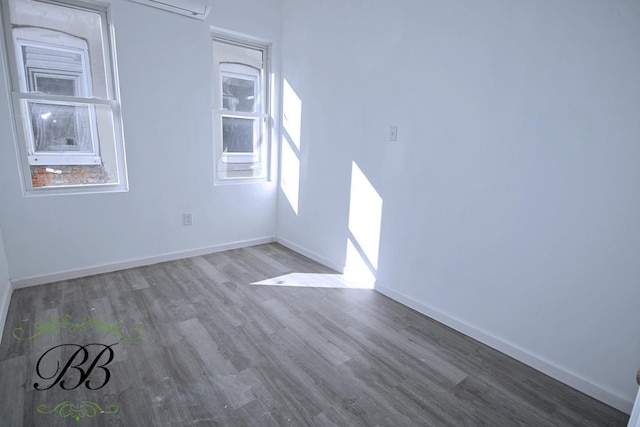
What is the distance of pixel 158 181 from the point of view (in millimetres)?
3191

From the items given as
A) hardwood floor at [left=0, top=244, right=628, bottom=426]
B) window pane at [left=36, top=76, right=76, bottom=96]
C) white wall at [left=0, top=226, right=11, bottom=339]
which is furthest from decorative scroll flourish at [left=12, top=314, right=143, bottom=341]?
window pane at [left=36, top=76, right=76, bottom=96]

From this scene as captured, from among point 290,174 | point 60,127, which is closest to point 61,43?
point 60,127

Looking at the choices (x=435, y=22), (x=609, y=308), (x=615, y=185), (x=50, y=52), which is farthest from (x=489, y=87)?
(x=50, y=52)

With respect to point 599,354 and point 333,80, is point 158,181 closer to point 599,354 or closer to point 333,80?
point 333,80

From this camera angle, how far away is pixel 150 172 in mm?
3133

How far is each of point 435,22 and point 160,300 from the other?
2941 millimetres

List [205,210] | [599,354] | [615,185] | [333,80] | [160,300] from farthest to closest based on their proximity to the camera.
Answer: [205,210], [333,80], [160,300], [599,354], [615,185]

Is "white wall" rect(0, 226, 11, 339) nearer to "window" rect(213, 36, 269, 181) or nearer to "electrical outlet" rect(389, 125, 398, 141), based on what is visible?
"window" rect(213, 36, 269, 181)

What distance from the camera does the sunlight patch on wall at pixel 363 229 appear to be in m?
2.90

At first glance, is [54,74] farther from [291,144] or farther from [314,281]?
[314,281]

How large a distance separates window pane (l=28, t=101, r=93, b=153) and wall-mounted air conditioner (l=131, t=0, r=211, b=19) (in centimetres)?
108

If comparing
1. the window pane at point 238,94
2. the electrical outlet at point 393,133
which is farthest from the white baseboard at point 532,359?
the window pane at point 238,94

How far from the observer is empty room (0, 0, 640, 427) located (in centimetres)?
167

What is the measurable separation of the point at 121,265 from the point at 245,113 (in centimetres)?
206
